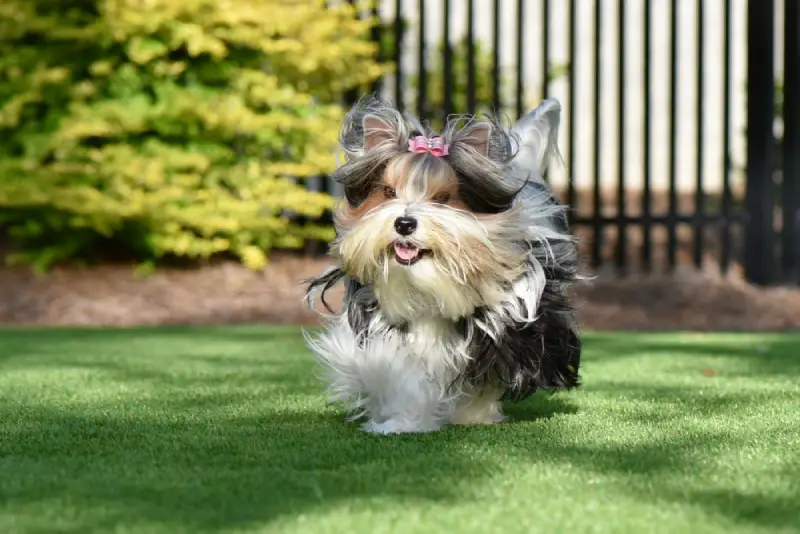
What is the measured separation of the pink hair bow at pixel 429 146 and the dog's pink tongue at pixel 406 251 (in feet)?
0.99

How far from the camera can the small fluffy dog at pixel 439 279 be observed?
3.57 meters

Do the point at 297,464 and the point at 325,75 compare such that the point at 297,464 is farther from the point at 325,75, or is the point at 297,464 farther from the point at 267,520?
the point at 325,75

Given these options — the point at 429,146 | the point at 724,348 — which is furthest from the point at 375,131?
the point at 724,348

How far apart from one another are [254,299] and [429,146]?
5.66 m

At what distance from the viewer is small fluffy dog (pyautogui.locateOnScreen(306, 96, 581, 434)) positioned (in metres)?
3.57

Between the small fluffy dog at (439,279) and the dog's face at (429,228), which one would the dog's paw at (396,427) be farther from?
the dog's face at (429,228)

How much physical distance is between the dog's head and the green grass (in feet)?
1.42

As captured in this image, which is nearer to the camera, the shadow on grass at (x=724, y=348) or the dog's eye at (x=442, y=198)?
the dog's eye at (x=442, y=198)

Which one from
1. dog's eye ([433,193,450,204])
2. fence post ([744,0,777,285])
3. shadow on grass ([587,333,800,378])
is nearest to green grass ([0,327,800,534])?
shadow on grass ([587,333,800,378])

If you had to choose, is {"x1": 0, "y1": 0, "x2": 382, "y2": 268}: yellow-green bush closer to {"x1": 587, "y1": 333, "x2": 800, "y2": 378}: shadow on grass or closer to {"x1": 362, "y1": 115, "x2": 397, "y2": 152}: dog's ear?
{"x1": 587, "y1": 333, "x2": 800, "y2": 378}: shadow on grass

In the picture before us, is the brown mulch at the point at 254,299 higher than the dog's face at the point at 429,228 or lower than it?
lower

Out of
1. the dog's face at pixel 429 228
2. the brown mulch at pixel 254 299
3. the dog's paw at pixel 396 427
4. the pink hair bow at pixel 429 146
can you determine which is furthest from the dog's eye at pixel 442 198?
the brown mulch at pixel 254 299

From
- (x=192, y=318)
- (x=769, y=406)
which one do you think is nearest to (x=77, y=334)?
(x=192, y=318)

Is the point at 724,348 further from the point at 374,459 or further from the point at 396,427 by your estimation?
the point at 374,459
